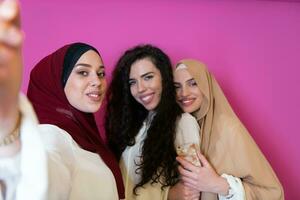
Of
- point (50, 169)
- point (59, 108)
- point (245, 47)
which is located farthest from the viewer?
point (245, 47)

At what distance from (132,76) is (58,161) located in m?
0.77

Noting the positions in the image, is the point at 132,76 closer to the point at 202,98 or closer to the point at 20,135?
the point at 202,98

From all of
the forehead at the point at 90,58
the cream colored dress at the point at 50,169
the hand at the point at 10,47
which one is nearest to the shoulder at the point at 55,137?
the cream colored dress at the point at 50,169

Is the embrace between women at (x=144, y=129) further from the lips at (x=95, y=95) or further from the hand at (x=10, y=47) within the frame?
the hand at (x=10, y=47)

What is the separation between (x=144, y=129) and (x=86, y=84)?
40 cm

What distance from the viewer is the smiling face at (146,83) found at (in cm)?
150

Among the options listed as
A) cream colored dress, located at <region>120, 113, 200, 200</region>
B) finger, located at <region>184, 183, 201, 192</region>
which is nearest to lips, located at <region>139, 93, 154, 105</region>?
cream colored dress, located at <region>120, 113, 200, 200</region>

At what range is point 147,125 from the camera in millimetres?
1534

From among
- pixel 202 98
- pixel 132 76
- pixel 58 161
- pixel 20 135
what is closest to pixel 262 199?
pixel 202 98

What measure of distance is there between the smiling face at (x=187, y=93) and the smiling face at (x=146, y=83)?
88 mm

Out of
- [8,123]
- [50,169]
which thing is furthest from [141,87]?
[8,123]

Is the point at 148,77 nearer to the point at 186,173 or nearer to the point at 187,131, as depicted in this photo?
the point at 187,131

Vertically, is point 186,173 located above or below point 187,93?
below

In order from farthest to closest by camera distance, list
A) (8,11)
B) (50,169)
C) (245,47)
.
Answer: (245,47)
(50,169)
(8,11)
